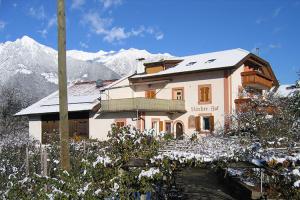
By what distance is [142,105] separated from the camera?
31.9m

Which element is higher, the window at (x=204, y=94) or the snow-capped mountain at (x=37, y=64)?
the snow-capped mountain at (x=37, y=64)

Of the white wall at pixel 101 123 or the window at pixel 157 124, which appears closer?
the window at pixel 157 124

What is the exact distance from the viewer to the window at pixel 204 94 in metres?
32.7

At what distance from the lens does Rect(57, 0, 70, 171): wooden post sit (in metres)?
8.71

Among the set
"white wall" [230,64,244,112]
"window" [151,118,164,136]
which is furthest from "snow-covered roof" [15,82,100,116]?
"white wall" [230,64,244,112]

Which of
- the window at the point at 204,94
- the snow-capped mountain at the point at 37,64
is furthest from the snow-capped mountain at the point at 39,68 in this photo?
the window at the point at 204,94

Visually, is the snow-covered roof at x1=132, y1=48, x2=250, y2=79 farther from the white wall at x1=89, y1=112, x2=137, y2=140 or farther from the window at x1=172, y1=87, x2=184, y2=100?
the white wall at x1=89, y1=112, x2=137, y2=140

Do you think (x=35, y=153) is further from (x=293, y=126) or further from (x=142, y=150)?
(x=293, y=126)

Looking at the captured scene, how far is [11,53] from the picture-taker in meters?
177

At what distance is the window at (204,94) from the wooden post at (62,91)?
24.4 meters

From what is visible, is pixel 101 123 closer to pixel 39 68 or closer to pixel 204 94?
pixel 204 94

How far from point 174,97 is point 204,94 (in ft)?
9.59

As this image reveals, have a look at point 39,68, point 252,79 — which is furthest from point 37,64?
point 252,79

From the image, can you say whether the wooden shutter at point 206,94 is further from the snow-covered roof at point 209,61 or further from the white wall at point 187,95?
the snow-covered roof at point 209,61
